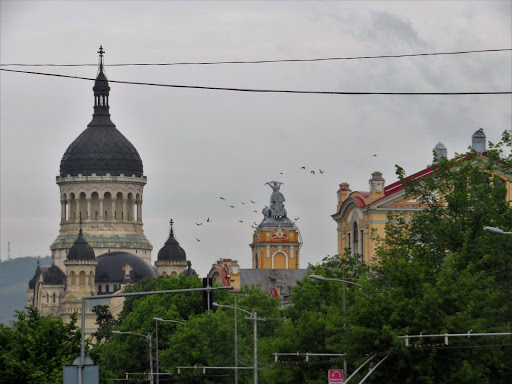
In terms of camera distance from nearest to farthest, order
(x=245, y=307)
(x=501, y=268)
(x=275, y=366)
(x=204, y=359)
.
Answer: (x=501, y=268) → (x=275, y=366) → (x=204, y=359) → (x=245, y=307)

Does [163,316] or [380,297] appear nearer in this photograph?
[380,297]

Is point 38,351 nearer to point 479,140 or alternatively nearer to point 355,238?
point 355,238

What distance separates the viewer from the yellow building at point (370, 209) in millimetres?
110125

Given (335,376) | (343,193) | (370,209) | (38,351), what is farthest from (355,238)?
(335,376)

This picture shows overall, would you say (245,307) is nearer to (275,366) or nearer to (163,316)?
(163,316)

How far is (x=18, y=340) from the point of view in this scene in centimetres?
7500

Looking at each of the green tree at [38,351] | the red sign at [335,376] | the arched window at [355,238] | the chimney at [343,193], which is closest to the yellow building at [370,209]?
the arched window at [355,238]

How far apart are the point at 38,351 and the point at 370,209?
129 ft

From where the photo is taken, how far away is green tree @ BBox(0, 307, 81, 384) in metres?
73.2

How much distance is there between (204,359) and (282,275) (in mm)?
98267

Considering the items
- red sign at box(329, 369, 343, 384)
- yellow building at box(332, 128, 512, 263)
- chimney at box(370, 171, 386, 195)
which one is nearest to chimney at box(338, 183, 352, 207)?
yellow building at box(332, 128, 512, 263)

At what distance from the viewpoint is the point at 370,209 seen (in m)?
111

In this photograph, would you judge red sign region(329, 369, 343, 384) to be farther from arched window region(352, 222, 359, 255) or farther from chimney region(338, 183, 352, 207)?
chimney region(338, 183, 352, 207)

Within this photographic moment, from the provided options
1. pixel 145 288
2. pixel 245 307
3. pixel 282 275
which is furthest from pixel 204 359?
pixel 282 275
